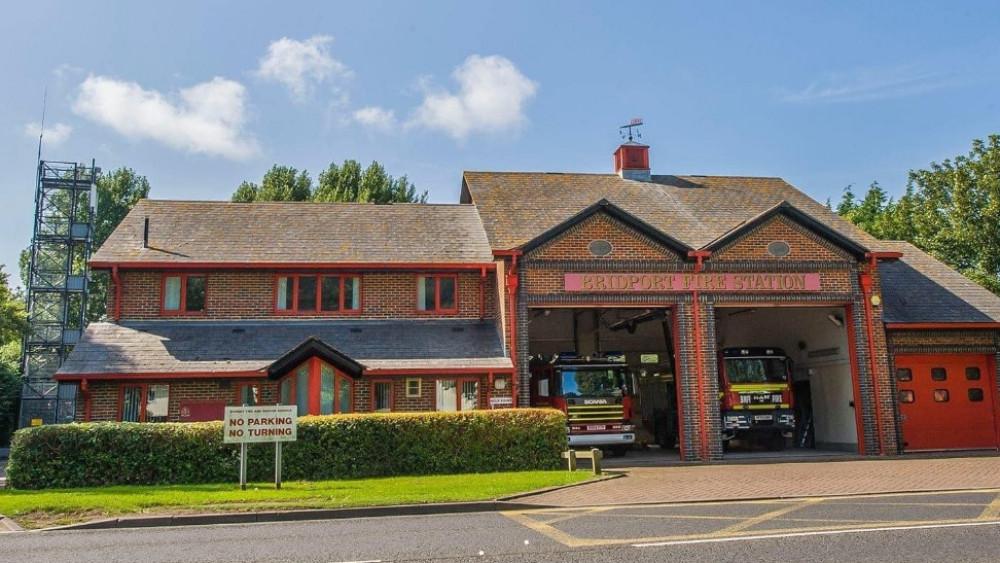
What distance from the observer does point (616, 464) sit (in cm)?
1948

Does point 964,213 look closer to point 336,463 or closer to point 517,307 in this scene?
point 517,307

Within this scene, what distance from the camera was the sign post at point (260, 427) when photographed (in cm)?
1459

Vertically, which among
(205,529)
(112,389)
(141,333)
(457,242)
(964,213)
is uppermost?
(964,213)

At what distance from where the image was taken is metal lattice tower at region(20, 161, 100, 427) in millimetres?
40156

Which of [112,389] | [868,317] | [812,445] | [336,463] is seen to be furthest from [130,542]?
[812,445]

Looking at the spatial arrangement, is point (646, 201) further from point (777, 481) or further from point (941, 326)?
point (777, 481)

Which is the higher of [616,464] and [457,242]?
[457,242]

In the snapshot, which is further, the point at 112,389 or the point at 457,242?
the point at 457,242

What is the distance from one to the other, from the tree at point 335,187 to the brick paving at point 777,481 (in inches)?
1274

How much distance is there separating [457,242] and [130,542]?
15.3m

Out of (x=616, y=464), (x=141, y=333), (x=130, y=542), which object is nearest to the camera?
(x=130, y=542)

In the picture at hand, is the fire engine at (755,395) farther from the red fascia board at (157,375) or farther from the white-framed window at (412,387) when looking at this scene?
the red fascia board at (157,375)

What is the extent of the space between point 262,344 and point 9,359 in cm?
3173

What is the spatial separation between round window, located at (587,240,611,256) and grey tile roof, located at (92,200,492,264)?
3502 millimetres
